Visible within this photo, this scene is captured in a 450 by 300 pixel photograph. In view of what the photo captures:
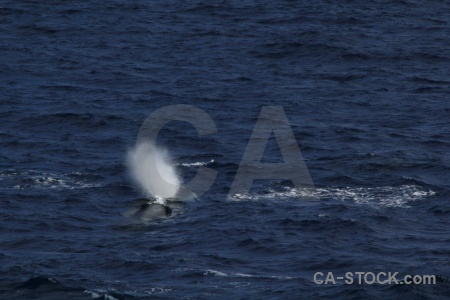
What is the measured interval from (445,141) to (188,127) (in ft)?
80.9

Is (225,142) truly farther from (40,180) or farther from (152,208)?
(40,180)

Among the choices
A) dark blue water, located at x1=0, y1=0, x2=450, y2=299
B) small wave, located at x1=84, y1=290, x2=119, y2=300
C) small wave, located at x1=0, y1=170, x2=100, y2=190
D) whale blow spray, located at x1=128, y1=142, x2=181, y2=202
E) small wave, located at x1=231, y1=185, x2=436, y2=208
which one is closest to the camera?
small wave, located at x1=84, y1=290, x2=119, y2=300

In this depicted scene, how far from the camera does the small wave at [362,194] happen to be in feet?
335

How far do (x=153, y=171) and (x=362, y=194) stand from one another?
1841 centimetres

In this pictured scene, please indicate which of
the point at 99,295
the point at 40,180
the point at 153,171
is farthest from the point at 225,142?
the point at 99,295

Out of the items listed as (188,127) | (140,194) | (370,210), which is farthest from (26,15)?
(370,210)

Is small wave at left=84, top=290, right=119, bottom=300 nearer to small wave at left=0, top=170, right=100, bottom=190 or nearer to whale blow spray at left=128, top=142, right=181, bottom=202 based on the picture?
whale blow spray at left=128, top=142, right=181, bottom=202

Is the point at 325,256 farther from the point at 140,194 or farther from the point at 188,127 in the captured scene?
the point at 188,127

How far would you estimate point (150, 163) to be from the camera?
112m

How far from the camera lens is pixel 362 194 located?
103688mm

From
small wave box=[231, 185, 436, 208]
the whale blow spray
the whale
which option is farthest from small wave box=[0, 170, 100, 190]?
small wave box=[231, 185, 436, 208]

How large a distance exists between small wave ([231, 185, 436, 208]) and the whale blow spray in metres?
5.90

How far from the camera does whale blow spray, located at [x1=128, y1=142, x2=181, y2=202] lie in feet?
343

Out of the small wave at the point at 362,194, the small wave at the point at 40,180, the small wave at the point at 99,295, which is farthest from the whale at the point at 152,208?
the small wave at the point at 99,295
